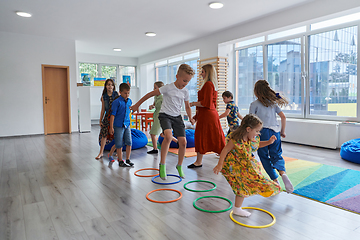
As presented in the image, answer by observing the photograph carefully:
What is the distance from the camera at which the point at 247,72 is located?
7.26 m

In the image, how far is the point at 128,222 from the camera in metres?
1.98

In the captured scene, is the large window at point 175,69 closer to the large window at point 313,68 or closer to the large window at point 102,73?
the large window at point 102,73

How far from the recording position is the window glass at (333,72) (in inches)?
199

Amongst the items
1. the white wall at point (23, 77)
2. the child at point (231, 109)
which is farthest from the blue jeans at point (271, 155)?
the white wall at point (23, 77)

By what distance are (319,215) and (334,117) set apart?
4002mm

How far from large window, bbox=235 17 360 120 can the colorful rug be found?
228 cm

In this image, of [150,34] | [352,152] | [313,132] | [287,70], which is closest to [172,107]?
[352,152]

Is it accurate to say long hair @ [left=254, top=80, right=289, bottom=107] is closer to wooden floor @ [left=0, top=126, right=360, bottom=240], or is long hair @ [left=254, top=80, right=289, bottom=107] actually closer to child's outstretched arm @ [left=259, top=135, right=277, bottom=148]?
child's outstretched arm @ [left=259, top=135, right=277, bottom=148]

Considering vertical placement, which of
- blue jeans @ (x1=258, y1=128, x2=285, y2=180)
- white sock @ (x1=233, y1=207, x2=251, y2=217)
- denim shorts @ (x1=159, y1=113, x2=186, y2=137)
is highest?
denim shorts @ (x1=159, y1=113, x2=186, y2=137)

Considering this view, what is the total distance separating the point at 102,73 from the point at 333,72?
8.61 metres

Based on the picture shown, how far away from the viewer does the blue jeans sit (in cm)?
253

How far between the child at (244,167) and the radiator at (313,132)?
361 centimetres

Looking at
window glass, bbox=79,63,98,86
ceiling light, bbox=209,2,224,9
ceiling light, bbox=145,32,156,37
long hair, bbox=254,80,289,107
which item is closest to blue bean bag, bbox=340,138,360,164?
long hair, bbox=254,80,289,107

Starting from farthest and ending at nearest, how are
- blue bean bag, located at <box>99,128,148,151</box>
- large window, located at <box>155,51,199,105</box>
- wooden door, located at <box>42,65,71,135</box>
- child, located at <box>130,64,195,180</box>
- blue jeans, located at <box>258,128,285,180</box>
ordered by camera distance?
large window, located at <box>155,51,199,105</box> < wooden door, located at <box>42,65,71,135</box> < blue bean bag, located at <box>99,128,148,151</box> < child, located at <box>130,64,195,180</box> < blue jeans, located at <box>258,128,285,180</box>
